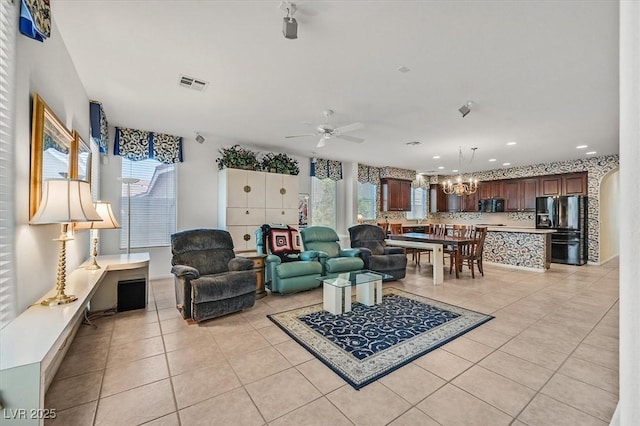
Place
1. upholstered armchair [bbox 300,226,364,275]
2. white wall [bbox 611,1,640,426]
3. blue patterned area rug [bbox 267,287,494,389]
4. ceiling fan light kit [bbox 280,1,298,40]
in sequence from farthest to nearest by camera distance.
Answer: upholstered armchair [bbox 300,226,364,275]
blue patterned area rug [bbox 267,287,494,389]
ceiling fan light kit [bbox 280,1,298,40]
white wall [bbox 611,1,640,426]

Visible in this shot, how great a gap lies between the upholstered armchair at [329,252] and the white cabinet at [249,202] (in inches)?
50.2

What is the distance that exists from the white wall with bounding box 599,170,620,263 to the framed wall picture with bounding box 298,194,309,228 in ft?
23.8

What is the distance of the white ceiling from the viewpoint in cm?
214

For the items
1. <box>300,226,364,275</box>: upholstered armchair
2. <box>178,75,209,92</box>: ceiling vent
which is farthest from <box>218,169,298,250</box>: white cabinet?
<box>178,75,209,92</box>: ceiling vent

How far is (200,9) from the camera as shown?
2.10 metres

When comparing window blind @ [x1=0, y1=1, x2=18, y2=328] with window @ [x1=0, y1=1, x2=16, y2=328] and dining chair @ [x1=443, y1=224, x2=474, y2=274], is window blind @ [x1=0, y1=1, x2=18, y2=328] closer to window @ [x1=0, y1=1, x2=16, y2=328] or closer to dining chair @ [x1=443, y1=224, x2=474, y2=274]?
window @ [x1=0, y1=1, x2=16, y2=328]

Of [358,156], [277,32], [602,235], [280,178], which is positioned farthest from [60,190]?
[602,235]

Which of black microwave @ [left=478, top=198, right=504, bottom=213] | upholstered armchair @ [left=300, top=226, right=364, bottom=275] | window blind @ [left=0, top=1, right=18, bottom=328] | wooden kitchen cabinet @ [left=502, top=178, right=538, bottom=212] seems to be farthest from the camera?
black microwave @ [left=478, top=198, right=504, bottom=213]

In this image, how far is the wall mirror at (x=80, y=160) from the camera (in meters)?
2.83

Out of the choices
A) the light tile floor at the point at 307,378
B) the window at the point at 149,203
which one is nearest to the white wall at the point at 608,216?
the light tile floor at the point at 307,378

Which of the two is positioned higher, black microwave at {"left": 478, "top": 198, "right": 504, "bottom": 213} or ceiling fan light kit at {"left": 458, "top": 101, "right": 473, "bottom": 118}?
ceiling fan light kit at {"left": 458, "top": 101, "right": 473, "bottom": 118}

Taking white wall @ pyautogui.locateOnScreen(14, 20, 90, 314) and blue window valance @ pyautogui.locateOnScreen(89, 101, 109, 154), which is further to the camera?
blue window valance @ pyautogui.locateOnScreen(89, 101, 109, 154)

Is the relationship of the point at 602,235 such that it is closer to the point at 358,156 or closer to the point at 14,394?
the point at 358,156

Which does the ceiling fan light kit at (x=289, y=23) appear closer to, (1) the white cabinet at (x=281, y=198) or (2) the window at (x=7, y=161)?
(2) the window at (x=7, y=161)
